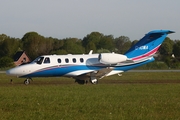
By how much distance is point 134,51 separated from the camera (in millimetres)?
32969

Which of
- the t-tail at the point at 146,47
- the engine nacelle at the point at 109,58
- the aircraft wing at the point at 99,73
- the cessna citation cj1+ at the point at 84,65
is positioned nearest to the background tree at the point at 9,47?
the cessna citation cj1+ at the point at 84,65

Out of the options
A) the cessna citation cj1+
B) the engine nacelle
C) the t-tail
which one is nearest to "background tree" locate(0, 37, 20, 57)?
the cessna citation cj1+

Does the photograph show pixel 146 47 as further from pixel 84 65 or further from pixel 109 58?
pixel 84 65

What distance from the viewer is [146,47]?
33062mm

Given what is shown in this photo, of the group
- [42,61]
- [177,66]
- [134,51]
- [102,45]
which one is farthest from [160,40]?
[102,45]

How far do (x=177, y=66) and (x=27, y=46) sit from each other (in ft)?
137

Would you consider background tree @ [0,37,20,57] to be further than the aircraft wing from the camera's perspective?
Yes

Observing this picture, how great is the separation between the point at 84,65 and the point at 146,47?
5338 mm

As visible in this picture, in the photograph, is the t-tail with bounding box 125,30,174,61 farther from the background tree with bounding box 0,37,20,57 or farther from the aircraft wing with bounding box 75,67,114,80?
the background tree with bounding box 0,37,20,57

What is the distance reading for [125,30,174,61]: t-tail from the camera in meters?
32.9

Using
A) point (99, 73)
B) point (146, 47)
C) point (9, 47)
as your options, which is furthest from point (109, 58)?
point (9, 47)

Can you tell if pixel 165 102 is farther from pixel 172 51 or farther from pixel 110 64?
pixel 172 51

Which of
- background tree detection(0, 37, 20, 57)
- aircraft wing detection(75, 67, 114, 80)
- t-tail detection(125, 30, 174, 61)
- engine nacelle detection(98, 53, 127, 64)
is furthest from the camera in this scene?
background tree detection(0, 37, 20, 57)

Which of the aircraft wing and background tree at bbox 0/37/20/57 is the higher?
background tree at bbox 0/37/20/57
